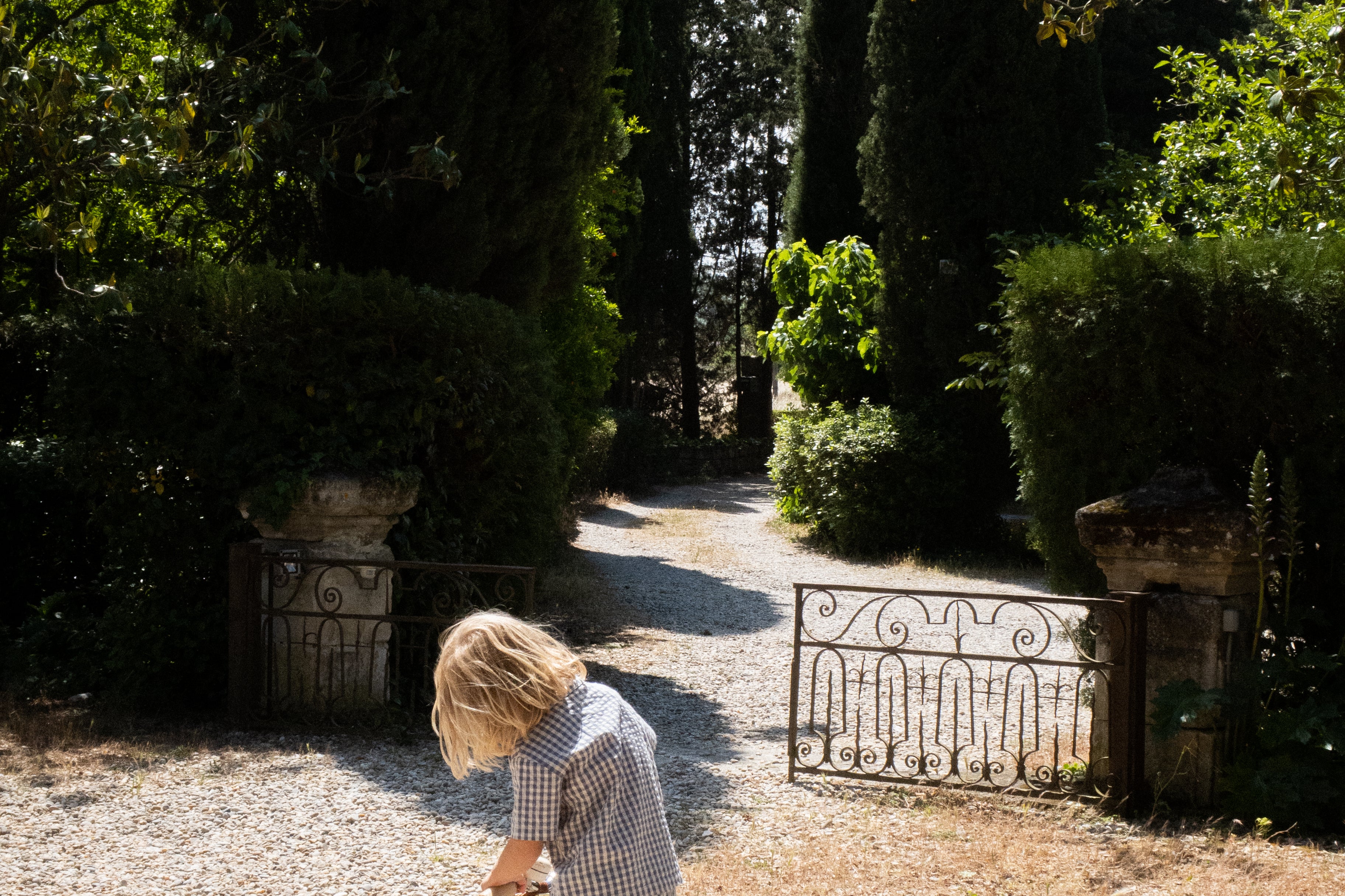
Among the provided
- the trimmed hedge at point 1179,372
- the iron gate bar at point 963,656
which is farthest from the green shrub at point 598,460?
the trimmed hedge at point 1179,372

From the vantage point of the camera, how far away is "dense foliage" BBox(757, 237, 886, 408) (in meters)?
14.6

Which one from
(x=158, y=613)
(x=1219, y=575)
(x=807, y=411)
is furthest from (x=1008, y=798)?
(x=807, y=411)

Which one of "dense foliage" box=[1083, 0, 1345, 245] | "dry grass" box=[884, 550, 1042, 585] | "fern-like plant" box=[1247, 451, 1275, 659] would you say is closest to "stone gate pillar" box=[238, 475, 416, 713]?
"fern-like plant" box=[1247, 451, 1275, 659]

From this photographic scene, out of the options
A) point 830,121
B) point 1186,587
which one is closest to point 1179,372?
point 1186,587

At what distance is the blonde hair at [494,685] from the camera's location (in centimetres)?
210

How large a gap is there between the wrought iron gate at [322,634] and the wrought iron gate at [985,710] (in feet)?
5.75

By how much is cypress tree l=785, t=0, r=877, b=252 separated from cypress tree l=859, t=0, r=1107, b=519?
5.96 metres

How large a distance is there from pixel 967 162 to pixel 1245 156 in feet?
17.7

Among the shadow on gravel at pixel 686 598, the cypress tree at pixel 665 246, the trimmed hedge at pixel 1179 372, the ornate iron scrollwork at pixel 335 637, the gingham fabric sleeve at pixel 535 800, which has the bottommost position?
the shadow on gravel at pixel 686 598

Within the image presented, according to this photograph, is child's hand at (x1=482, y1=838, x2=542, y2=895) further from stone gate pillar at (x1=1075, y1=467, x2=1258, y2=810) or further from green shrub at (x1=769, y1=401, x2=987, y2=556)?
green shrub at (x1=769, y1=401, x2=987, y2=556)

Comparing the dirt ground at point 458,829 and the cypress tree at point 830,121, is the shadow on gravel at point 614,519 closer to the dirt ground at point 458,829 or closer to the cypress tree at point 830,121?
the cypress tree at point 830,121

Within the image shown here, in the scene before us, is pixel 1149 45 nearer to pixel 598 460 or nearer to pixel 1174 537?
pixel 598 460

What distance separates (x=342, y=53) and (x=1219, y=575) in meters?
6.03

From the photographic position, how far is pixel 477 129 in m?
7.22
